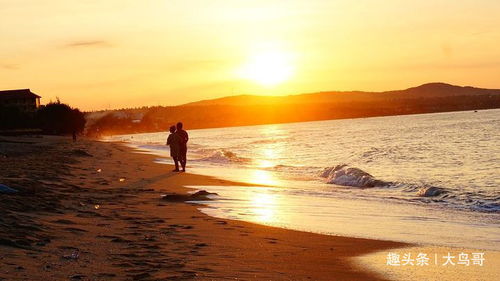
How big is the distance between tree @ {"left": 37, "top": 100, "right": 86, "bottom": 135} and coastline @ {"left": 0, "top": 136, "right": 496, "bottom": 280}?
7044 centimetres

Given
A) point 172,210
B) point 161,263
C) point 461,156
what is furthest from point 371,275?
point 461,156

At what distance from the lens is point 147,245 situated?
783 centimetres

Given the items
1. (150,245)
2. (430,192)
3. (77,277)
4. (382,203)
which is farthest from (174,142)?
(77,277)

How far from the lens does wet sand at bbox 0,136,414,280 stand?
641 cm

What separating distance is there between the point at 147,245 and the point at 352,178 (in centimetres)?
1384

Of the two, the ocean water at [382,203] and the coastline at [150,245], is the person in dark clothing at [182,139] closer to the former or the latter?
the ocean water at [382,203]

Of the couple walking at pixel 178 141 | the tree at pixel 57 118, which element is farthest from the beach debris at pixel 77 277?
the tree at pixel 57 118

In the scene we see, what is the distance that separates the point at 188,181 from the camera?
20125 millimetres

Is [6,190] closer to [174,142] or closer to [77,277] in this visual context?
[77,277]

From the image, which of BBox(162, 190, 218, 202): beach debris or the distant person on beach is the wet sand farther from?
the distant person on beach

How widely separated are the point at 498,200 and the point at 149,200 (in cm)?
840

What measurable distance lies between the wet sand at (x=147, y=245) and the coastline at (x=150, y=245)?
0.4 inches

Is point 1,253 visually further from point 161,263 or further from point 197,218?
point 197,218

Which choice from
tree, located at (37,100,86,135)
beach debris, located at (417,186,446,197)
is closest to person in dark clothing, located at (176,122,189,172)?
beach debris, located at (417,186,446,197)
